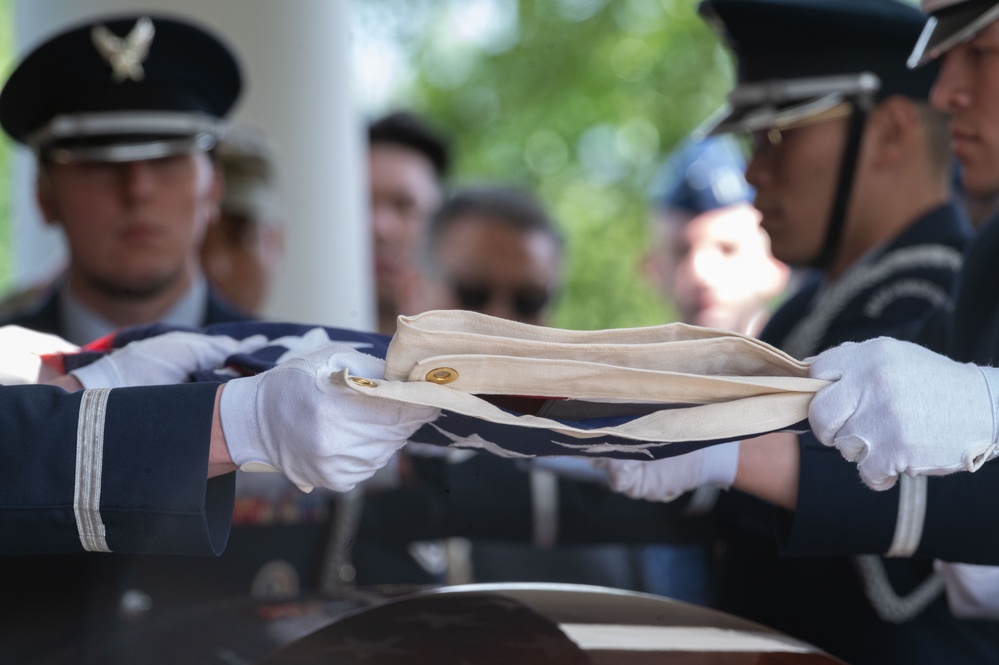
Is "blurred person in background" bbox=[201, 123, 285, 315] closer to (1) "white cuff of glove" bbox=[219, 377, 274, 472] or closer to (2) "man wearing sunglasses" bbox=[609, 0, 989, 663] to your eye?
(2) "man wearing sunglasses" bbox=[609, 0, 989, 663]

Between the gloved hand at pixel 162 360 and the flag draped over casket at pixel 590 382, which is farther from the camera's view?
the gloved hand at pixel 162 360

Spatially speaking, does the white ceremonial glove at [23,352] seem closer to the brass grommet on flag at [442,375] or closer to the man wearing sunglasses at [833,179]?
the brass grommet on flag at [442,375]

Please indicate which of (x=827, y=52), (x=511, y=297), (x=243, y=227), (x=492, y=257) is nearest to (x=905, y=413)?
(x=827, y=52)

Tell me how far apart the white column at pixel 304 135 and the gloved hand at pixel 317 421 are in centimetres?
315

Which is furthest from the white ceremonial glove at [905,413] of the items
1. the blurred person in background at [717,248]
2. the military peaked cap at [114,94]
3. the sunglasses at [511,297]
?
the blurred person in background at [717,248]

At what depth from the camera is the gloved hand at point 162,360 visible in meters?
1.82

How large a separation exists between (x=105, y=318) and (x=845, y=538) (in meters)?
2.17

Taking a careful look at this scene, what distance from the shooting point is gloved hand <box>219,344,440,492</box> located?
4.57 feet

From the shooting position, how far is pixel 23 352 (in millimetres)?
1879

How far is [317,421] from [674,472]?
71 centimetres

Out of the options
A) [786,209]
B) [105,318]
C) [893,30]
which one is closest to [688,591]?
[786,209]

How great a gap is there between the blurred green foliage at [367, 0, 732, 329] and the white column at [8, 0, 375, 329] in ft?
20.8

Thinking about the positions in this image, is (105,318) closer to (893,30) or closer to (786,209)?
(786,209)

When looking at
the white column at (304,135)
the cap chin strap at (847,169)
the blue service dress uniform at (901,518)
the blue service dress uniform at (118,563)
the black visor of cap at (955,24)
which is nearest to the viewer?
the blue service dress uniform at (118,563)
